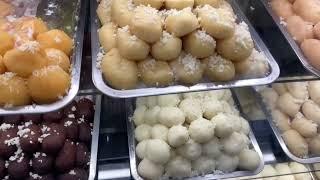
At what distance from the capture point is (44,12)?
1.17m

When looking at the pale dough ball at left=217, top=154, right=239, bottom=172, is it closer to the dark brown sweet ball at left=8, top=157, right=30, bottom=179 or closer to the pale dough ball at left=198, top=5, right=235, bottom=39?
the pale dough ball at left=198, top=5, right=235, bottom=39

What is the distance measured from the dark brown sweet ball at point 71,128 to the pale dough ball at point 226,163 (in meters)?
0.42

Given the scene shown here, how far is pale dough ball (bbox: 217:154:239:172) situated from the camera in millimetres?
1154

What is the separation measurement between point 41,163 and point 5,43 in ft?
1.11

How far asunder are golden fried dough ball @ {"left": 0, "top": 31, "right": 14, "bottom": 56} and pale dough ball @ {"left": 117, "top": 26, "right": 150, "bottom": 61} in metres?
0.25

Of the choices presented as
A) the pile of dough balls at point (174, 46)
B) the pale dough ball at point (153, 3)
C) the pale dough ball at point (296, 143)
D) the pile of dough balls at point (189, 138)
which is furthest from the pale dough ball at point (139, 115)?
the pale dough ball at point (296, 143)

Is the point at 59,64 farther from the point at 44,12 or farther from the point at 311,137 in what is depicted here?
the point at 311,137

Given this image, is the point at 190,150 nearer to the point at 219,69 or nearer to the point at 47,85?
the point at 219,69

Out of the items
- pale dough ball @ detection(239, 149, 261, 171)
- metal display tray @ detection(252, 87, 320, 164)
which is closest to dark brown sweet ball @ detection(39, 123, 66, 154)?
pale dough ball @ detection(239, 149, 261, 171)

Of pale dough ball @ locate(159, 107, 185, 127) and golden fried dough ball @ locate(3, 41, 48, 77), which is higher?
golden fried dough ball @ locate(3, 41, 48, 77)

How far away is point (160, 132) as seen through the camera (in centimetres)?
112

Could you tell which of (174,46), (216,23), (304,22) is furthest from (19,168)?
(304,22)

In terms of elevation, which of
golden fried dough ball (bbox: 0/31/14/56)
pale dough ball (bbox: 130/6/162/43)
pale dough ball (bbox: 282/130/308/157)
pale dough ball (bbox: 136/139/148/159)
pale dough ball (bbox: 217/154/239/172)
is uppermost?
pale dough ball (bbox: 130/6/162/43)

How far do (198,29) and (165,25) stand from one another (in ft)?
0.27
